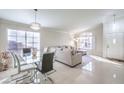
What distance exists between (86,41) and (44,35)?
4.90 metres

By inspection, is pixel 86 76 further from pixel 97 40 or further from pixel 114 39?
pixel 97 40

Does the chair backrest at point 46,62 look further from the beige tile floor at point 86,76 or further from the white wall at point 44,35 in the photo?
the white wall at point 44,35

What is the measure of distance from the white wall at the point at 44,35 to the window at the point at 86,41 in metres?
1.44

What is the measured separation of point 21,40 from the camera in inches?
198

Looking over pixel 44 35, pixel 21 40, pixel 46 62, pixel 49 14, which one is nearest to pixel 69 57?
pixel 46 62

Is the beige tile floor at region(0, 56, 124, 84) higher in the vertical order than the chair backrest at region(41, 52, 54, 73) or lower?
lower

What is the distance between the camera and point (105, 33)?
699 centimetres

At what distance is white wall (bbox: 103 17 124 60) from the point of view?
5922mm

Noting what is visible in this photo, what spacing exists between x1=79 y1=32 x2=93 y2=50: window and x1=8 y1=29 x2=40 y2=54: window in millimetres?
5282

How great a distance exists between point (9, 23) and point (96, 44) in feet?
23.9

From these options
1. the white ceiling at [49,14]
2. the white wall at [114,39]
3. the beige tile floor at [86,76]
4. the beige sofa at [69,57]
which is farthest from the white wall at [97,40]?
the beige tile floor at [86,76]

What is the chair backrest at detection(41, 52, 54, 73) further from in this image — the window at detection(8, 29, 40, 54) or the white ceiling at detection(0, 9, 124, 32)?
the window at detection(8, 29, 40, 54)

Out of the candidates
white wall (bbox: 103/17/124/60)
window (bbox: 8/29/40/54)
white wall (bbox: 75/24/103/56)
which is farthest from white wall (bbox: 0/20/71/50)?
white wall (bbox: 103/17/124/60)
